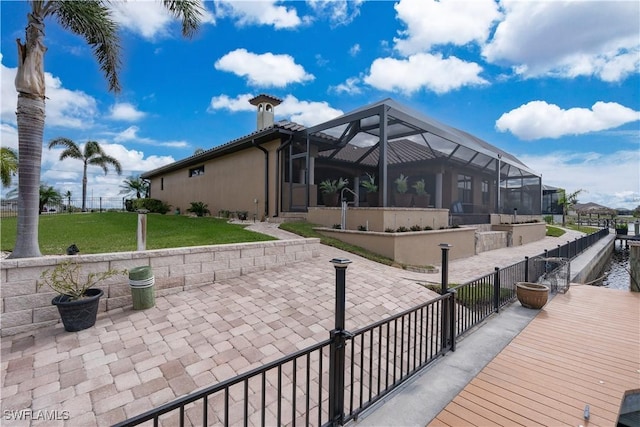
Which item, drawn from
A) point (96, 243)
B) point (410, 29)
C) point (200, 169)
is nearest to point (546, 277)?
point (410, 29)

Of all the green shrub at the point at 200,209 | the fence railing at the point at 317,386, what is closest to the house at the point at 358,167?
the green shrub at the point at 200,209

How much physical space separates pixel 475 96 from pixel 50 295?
15.7 metres

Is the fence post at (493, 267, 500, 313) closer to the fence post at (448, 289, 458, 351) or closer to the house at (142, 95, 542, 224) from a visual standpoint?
the fence post at (448, 289, 458, 351)

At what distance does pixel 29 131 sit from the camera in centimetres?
393

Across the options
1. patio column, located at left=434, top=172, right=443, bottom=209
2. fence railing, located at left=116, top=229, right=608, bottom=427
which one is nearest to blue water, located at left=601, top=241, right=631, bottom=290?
patio column, located at left=434, top=172, right=443, bottom=209

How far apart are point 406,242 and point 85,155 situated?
1031 inches

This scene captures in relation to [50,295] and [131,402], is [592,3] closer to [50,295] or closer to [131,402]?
[131,402]

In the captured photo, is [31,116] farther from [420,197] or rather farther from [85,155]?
[85,155]

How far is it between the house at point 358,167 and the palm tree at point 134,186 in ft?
35.5

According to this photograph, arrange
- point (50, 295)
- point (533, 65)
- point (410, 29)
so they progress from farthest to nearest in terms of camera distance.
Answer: point (533, 65)
point (410, 29)
point (50, 295)

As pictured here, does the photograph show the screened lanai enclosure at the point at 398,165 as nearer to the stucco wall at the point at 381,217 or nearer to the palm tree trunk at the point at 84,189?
the stucco wall at the point at 381,217

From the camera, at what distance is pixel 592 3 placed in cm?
550

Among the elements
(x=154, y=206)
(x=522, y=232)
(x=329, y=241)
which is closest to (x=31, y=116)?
(x=329, y=241)

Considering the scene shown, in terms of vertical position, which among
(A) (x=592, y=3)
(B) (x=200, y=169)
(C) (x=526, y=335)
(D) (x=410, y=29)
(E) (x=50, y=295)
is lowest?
(C) (x=526, y=335)
